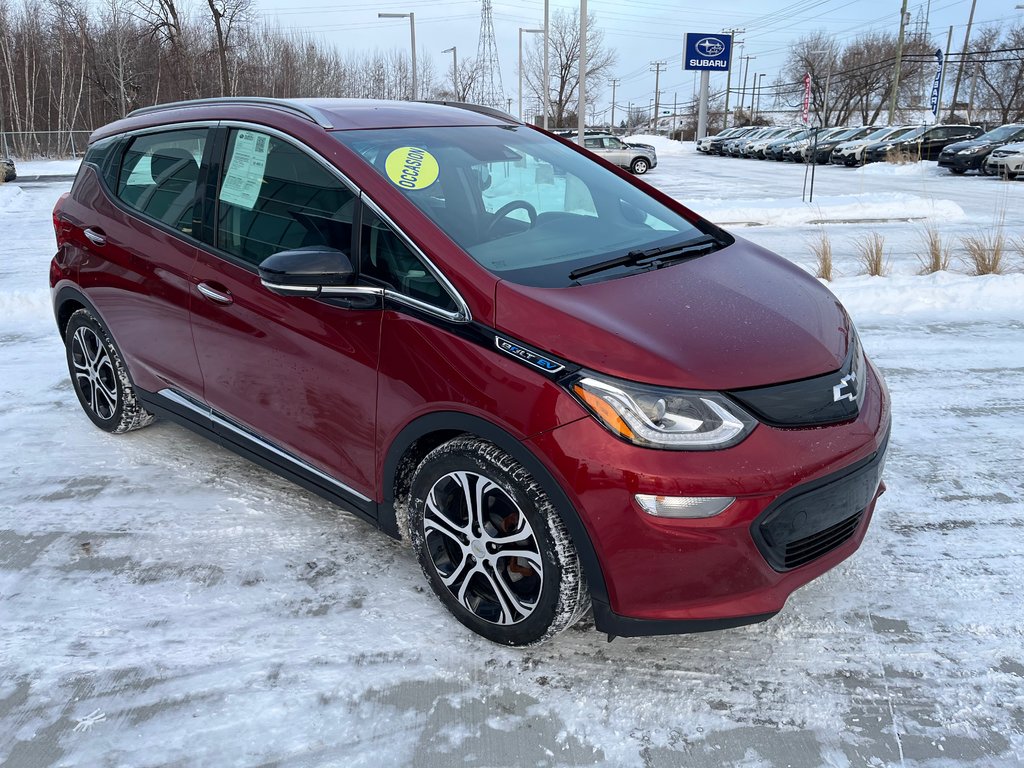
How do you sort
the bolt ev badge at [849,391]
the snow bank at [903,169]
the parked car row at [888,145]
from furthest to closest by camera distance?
the snow bank at [903,169] < the parked car row at [888,145] < the bolt ev badge at [849,391]

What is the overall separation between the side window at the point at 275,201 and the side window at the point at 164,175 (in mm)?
260

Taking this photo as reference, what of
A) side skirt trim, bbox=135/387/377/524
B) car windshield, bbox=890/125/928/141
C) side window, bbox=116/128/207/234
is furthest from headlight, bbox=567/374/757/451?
car windshield, bbox=890/125/928/141

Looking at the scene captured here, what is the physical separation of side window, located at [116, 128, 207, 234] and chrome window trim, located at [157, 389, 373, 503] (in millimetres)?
777

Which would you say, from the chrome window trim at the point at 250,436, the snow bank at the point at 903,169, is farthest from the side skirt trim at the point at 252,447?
the snow bank at the point at 903,169

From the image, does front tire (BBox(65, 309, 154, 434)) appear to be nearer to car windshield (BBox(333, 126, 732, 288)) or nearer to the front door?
the front door

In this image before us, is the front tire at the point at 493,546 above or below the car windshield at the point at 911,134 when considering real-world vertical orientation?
below

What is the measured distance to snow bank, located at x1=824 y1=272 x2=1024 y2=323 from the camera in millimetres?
6812

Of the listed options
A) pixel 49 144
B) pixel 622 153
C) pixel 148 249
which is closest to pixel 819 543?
pixel 148 249

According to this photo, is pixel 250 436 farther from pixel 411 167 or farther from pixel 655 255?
pixel 655 255

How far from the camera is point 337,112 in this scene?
326 cm

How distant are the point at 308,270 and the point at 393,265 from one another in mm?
281

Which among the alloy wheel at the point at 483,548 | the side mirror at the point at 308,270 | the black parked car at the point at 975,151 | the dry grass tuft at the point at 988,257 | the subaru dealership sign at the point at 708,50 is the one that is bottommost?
the alloy wheel at the point at 483,548

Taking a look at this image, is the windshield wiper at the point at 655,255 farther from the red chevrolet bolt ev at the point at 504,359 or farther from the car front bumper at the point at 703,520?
the car front bumper at the point at 703,520

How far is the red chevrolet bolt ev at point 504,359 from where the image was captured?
2.25 meters
